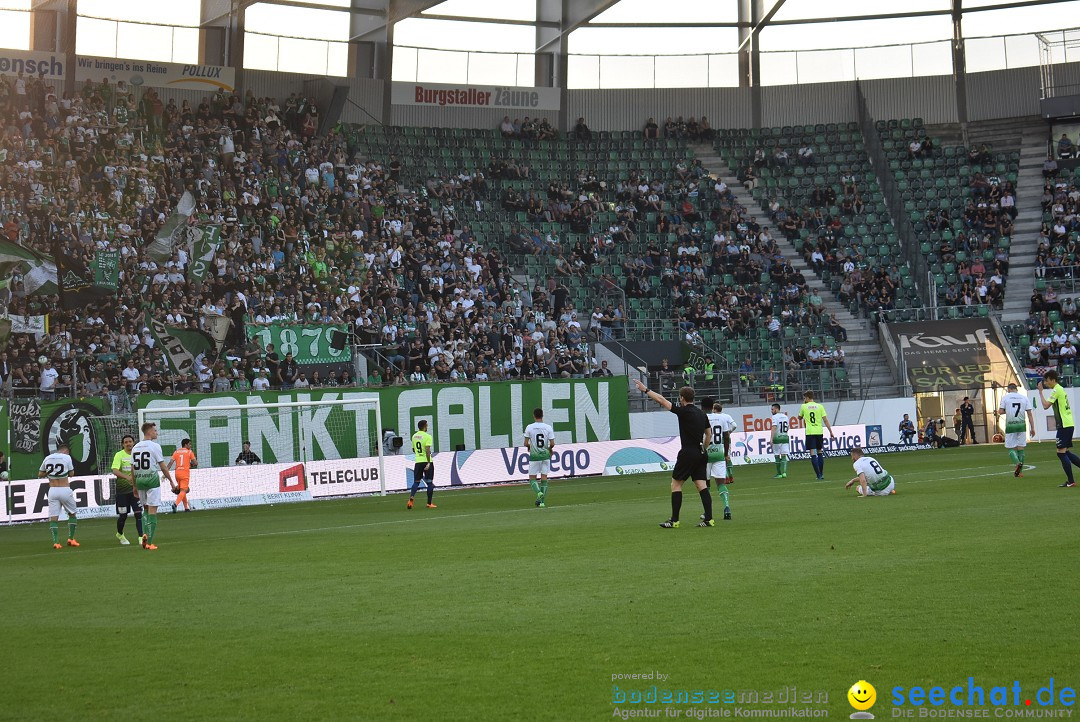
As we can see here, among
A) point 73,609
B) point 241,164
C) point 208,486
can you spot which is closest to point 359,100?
point 241,164

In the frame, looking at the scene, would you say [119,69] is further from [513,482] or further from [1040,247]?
[1040,247]

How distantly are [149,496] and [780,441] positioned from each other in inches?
687

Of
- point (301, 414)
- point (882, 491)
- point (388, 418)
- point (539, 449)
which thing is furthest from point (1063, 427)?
point (301, 414)

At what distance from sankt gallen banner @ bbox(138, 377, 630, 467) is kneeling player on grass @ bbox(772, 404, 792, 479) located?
877 centimetres

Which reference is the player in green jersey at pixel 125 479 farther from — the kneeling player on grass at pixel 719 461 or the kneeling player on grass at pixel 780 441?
the kneeling player on grass at pixel 780 441

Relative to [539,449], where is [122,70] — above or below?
above

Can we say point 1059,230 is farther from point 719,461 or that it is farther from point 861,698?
point 861,698

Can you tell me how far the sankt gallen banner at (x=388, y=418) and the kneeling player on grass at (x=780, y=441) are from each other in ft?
28.8

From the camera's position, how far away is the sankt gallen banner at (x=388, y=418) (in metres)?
34.3

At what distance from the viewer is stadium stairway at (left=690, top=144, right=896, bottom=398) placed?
4559 centimetres

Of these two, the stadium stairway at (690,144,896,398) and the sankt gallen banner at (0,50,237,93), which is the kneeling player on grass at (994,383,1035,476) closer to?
the stadium stairway at (690,144,896,398)

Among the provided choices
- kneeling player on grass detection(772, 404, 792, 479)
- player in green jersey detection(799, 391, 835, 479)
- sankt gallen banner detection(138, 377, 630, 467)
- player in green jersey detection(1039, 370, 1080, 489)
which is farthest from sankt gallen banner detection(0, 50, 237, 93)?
player in green jersey detection(1039, 370, 1080, 489)

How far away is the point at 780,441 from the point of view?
32.3 meters

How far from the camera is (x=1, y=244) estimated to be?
1375 inches
